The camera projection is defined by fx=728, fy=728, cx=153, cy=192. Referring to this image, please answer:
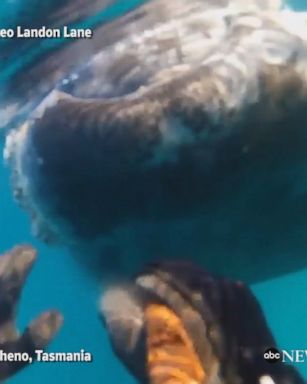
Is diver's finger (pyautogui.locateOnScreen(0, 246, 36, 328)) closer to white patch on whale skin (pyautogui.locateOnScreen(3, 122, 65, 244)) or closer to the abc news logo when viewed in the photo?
white patch on whale skin (pyautogui.locateOnScreen(3, 122, 65, 244))

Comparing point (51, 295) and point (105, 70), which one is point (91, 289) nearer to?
point (51, 295)

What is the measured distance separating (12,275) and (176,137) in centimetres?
38

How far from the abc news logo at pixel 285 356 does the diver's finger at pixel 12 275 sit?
0.43 meters

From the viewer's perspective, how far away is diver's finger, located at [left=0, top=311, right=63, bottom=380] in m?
1.26

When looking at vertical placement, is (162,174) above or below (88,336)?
above

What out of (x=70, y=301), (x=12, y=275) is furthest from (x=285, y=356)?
(x=12, y=275)

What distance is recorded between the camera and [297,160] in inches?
47.9

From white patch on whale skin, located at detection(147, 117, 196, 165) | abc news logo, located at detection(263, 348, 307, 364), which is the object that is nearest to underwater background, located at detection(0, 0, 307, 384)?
abc news logo, located at detection(263, 348, 307, 364)

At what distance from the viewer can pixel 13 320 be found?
4.16ft

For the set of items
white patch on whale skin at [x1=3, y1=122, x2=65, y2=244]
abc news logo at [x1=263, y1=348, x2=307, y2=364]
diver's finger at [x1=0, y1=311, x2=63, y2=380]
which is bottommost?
abc news logo at [x1=263, y1=348, x2=307, y2=364]

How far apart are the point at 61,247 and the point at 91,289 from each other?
9 centimetres

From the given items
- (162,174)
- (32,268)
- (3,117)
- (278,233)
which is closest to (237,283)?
(278,233)

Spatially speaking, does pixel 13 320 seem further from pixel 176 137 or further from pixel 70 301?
pixel 176 137

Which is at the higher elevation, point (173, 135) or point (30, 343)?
point (173, 135)
